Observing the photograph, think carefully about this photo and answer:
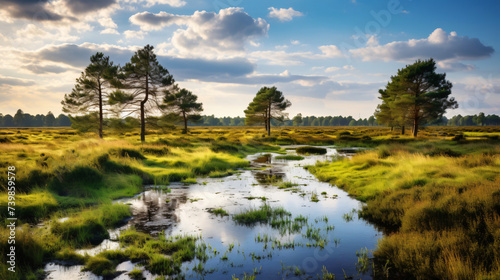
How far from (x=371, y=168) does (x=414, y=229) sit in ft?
38.7

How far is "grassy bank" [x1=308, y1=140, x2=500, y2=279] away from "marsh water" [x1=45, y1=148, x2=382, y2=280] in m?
0.82

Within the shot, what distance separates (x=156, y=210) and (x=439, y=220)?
10.3 metres

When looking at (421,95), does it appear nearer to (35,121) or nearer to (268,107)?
(268,107)

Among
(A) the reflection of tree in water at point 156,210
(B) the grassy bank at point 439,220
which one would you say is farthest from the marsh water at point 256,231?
(B) the grassy bank at point 439,220

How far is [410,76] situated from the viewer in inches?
1822

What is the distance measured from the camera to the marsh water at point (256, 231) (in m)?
6.96

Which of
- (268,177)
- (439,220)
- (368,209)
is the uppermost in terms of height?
(439,220)

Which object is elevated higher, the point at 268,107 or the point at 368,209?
the point at 268,107

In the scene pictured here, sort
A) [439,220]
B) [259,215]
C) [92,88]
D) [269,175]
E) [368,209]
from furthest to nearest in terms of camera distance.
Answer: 1. [92,88]
2. [269,175]
3. [368,209]
4. [259,215]
5. [439,220]

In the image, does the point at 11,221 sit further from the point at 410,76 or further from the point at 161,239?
the point at 410,76

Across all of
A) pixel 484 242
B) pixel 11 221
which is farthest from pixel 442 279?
pixel 11 221

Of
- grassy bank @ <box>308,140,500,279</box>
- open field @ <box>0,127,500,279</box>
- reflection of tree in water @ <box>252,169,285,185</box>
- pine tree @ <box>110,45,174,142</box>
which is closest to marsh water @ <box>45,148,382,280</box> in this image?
open field @ <box>0,127,500,279</box>

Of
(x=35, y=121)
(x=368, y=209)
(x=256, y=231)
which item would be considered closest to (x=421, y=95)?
(x=368, y=209)

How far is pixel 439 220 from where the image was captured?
8.58 meters
